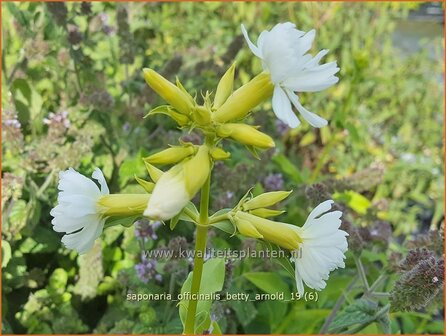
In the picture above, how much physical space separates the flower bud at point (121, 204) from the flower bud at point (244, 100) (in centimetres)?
13

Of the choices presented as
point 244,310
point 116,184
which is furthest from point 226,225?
point 116,184

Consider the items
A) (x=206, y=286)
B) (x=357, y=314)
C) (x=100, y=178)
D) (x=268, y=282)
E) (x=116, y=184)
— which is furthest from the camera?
(x=116, y=184)

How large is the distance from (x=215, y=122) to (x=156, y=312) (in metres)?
0.64

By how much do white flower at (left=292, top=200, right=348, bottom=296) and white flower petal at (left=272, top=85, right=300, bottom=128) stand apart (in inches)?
4.7

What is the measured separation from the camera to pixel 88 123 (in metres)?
1.40

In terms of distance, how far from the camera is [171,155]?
0.63 metres

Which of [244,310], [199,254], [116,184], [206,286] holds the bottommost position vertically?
[244,310]

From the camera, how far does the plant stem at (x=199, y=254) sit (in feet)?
2.22

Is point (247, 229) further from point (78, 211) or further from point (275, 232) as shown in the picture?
point (78, 211)

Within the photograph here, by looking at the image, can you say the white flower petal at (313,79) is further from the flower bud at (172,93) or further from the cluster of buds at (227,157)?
the flower bud at (172,93)

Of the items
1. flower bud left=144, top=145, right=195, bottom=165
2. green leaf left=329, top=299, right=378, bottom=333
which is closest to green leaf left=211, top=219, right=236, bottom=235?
flower bud left=144, top=145, right=195, bottom=165

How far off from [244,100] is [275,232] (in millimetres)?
159

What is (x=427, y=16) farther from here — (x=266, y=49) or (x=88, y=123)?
(x=266, y=49)

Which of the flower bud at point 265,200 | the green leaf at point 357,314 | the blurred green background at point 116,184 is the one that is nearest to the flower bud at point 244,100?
the flower bud at point 265,200
